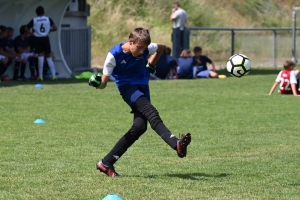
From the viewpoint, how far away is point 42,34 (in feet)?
73.4

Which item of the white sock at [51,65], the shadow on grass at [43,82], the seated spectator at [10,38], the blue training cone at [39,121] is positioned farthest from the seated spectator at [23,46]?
the blue training cone at [39,121]

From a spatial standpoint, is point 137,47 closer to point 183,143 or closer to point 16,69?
point 183,143

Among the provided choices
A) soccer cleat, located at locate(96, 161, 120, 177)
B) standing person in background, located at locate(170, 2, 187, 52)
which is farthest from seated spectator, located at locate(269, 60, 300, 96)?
soccer cleat, located at locate(96, 161, 120, 177)

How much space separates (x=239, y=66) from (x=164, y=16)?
28.3 m

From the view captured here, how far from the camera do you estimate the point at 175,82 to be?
22.2 metres

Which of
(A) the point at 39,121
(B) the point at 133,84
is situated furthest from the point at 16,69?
(B) the point at 133,84

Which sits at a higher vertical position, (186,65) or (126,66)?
(126,66)

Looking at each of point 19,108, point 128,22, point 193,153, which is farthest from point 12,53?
point 128,22

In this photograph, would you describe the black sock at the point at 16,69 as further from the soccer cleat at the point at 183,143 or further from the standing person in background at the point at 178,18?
the soccer cleat at the point at 183,143

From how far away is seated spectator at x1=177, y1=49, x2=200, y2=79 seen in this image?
23391 millimetres

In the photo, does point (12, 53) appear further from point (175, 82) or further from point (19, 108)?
point (19, 108)

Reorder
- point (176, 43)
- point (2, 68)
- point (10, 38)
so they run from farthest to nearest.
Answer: point (176, 43) < point (10, 38) < point (2, 68)

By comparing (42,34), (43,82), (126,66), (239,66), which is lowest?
(43,82)

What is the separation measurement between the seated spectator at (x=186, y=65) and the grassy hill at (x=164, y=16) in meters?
10.6
